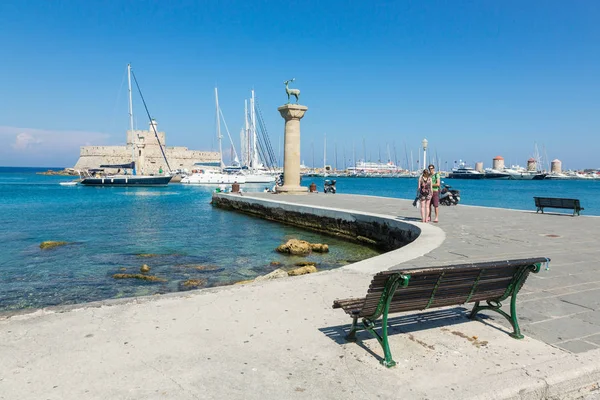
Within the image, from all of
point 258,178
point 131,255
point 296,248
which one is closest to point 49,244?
point 131,255

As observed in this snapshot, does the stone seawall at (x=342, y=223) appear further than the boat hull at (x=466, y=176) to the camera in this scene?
No

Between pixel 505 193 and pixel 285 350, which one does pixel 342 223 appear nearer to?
pixel 285 350

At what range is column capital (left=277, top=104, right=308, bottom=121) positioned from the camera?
26.8 meters

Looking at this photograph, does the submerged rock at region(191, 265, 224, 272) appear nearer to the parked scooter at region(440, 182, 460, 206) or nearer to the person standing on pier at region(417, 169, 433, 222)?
the person standing on pier at region(417, 169, 433, 222)

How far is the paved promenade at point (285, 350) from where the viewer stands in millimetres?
3338

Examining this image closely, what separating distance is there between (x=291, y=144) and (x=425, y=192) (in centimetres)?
1560

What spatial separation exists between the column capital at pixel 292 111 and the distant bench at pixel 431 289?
76.4 ft

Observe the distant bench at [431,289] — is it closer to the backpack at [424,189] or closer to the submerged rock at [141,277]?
the submerged rock at [141,277]

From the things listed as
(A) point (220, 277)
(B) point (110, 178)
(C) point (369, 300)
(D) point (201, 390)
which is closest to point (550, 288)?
(C) point (369, 300)

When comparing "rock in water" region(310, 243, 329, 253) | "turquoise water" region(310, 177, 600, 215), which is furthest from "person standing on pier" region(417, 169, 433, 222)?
"turquoise water" region(310, 177, 600, 215)

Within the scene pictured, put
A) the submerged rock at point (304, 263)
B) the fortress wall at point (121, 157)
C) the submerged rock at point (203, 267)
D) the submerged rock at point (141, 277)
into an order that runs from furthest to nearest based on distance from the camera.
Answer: the fortress wall at point (121, 157), the submerged rock at point (304, 263), the submerged rock at point (203, 267), the submerged rock at point (141, 277)

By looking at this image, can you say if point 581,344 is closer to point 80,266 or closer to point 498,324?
point 498,324

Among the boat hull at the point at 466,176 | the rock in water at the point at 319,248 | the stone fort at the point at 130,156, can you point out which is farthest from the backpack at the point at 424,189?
the boat hull at the point at 466,176

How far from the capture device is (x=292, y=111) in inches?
1058
